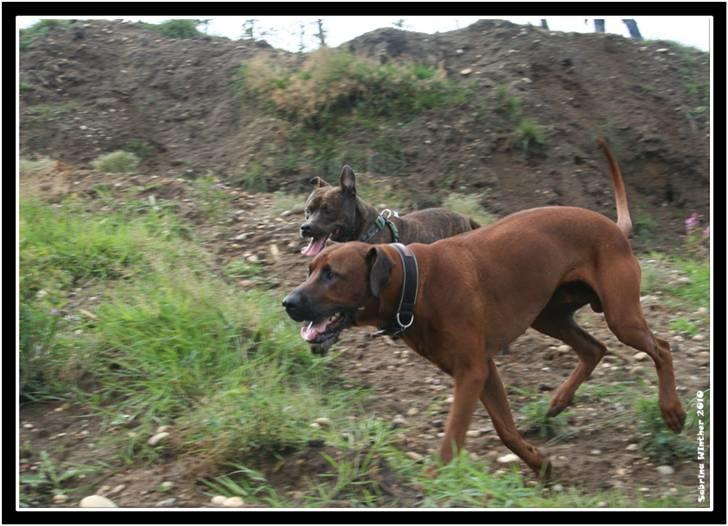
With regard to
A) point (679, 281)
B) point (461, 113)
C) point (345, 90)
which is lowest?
point (679, 281)

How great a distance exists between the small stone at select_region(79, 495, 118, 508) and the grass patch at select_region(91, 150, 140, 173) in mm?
5465

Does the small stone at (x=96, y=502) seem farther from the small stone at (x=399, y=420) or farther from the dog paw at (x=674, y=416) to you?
the dog paw at (x=674, y=416)

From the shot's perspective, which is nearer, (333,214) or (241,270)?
(333,214)

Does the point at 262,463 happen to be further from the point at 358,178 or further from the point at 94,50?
the point at 94,50

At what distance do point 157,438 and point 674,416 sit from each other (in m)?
2.93

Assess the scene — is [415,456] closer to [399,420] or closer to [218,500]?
[399,420]

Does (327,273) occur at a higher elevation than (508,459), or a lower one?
higher

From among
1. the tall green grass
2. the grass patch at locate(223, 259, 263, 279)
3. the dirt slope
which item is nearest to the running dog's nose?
the tall green grass

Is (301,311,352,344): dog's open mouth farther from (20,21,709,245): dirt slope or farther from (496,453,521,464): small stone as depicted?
(20,21,709,245): dirt slope

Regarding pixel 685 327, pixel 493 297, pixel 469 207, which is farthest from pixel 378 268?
pixel 469 207

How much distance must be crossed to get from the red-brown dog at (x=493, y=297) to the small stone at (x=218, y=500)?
0.91 meters

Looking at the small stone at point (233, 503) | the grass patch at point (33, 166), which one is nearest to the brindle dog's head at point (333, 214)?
the small stone at point (233, 503)

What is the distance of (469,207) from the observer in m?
8.81

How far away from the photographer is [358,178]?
9617 millimetres
